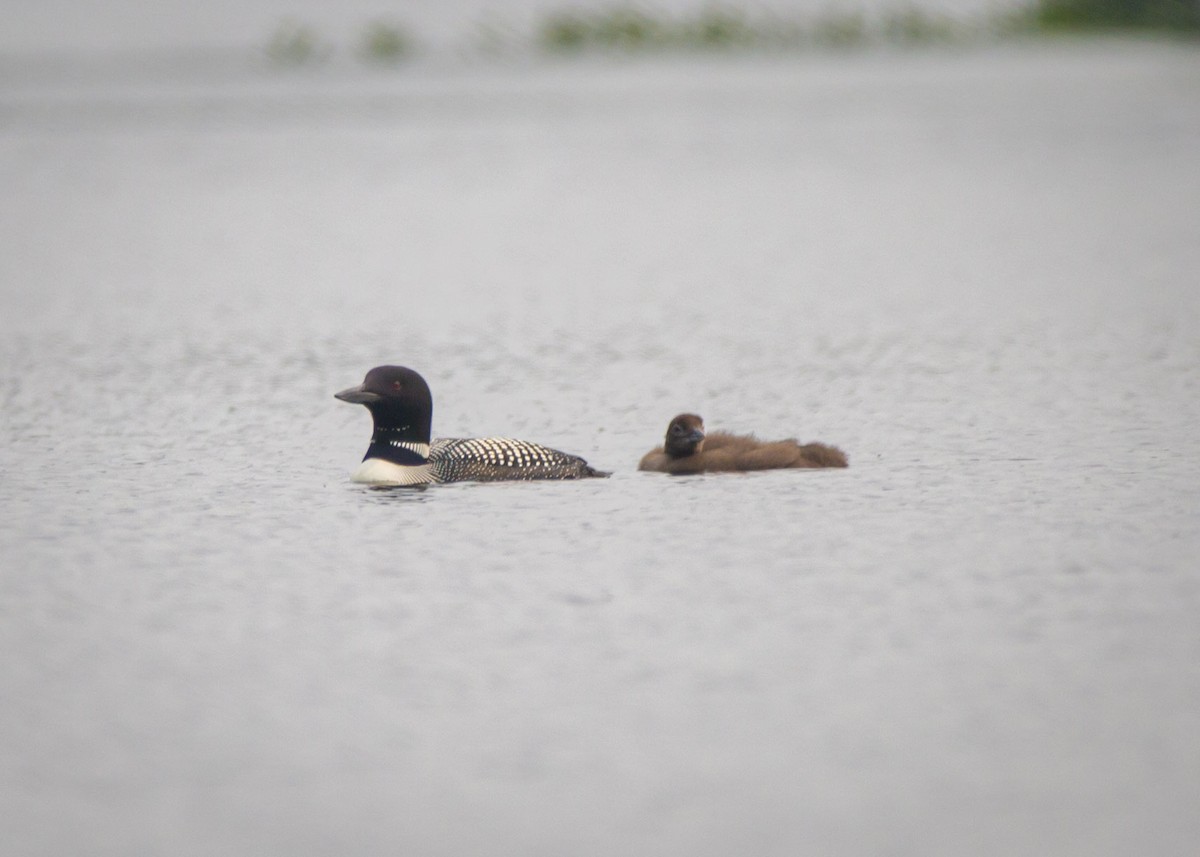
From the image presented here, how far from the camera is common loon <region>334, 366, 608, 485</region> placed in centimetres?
886

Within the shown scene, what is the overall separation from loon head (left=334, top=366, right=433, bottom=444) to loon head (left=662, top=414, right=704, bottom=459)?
107cm

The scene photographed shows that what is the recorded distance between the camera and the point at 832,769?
5082 mm

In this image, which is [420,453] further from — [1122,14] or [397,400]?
[1122,14]

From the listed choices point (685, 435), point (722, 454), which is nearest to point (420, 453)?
point (685, 435)

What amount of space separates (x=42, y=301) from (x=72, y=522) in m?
10.0

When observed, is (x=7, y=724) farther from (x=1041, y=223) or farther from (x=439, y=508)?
(x=1041, y=223)

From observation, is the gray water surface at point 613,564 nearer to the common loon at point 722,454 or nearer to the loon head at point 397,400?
the common loon at point 722,454

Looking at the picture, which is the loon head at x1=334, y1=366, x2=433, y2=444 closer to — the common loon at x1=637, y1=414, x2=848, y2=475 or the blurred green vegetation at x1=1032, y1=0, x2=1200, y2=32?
the common loon at x1=637, y1=414, x2=848, y2=475

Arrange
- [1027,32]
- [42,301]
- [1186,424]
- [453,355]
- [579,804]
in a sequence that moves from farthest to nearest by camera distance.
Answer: [1027,32] → [42,301] → [453,355] → [1186,424] → [579,804]

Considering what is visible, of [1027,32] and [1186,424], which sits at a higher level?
[1027,32]

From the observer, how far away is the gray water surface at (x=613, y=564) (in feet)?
16.2

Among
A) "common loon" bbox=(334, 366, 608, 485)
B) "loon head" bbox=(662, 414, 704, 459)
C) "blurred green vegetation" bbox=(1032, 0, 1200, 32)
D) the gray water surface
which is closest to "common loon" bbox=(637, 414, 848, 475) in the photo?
"loon head" bbox=(662, 414, 704, 459)

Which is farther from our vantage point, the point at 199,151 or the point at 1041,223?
the point at 199,151

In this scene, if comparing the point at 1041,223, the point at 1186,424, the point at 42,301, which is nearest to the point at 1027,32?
the point at 1041,223
